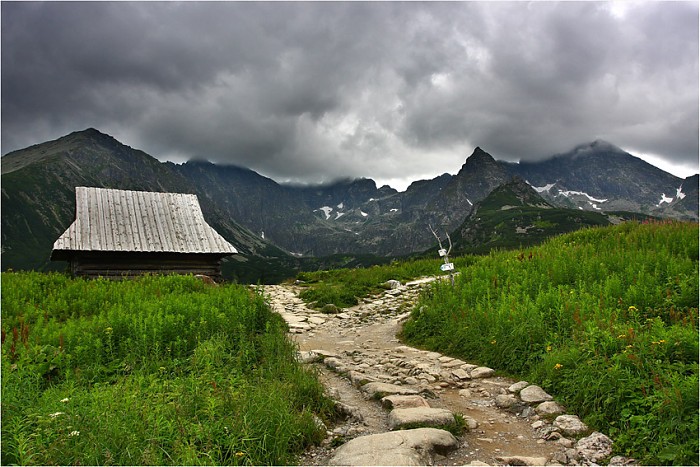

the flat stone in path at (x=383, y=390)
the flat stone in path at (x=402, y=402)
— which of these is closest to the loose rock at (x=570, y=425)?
the flat stone in path at (x=402, y=402)

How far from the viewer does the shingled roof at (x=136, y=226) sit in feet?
65.7

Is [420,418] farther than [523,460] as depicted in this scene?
Yes

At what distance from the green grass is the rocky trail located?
67cm

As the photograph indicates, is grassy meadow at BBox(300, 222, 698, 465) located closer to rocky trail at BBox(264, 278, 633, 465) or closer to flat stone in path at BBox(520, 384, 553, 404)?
flat stone in path at BBox(520, 384, 553, 404)

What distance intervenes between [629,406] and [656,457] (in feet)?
2.88

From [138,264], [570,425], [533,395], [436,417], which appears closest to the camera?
[570,425]

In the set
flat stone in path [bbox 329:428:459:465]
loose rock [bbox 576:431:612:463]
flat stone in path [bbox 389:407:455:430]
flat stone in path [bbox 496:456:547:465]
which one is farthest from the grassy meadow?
flat stone in path [bbox 329:428:459:465]

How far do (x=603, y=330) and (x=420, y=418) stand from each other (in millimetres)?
3132

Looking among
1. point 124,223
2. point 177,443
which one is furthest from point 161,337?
point 124,223

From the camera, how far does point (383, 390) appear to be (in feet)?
20.8

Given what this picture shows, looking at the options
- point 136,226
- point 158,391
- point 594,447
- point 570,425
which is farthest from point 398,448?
point 136,226

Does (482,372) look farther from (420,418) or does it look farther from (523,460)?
(523,460)

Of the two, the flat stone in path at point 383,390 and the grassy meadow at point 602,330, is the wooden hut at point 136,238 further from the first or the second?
the flat stone in path at point 383,390

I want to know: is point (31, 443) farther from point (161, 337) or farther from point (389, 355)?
point (389, 355)
